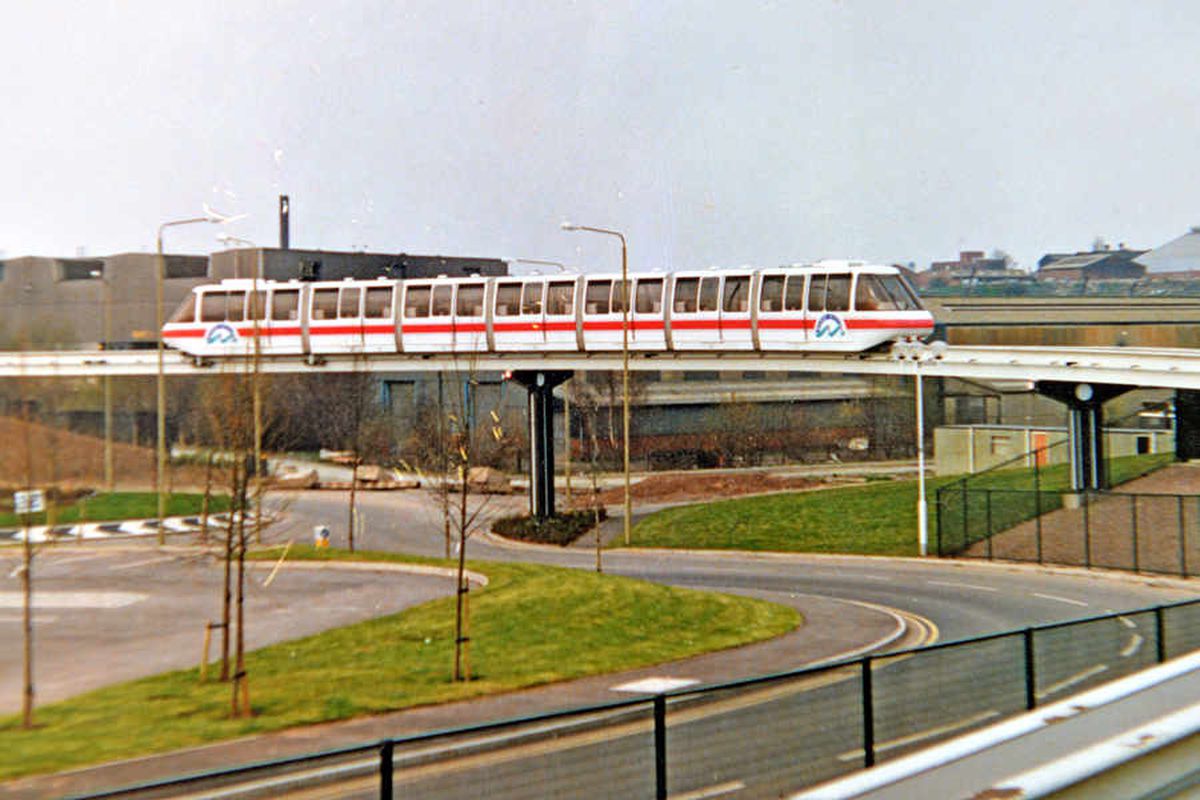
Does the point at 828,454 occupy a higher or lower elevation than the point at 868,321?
lower

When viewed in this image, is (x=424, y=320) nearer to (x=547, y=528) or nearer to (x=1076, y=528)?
(x=547, y=528)

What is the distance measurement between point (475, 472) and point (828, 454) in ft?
78.3

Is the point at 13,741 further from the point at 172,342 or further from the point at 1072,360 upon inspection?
the point at 172,342

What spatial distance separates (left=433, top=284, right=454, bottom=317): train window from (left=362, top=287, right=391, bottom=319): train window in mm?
1926

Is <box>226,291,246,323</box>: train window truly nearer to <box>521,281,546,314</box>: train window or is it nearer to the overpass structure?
the overpass structure

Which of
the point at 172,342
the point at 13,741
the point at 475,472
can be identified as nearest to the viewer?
the point at 13,741

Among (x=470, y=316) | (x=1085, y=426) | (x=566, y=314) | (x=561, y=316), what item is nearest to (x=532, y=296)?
(x=561, y=316)

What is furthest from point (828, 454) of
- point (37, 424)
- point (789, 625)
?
point (37, 424)

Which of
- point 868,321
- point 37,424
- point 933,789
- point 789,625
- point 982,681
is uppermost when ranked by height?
point 868,321

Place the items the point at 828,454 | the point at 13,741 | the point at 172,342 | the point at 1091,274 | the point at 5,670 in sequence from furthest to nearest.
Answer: the point at 1091,274
the point at 828,454
the point at 172,342
the point at 5,670
the point at 13,741

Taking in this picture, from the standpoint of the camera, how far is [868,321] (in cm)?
4212

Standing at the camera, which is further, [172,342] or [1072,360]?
[172,342]

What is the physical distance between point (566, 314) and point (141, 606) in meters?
25.9

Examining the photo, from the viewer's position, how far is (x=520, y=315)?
4794 cm
